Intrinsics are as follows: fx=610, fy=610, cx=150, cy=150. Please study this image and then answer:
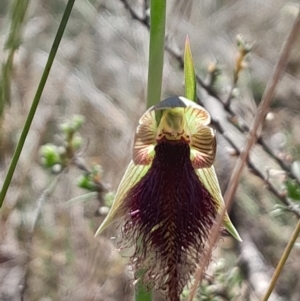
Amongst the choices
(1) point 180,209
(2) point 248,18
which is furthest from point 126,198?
(2) point 248,18

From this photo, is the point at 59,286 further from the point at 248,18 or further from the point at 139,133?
the point at 248,18

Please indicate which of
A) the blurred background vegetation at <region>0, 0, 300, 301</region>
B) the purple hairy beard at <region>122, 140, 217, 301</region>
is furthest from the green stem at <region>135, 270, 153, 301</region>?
the blurred background vegetation at <region>0, 0, 300, 301</region>

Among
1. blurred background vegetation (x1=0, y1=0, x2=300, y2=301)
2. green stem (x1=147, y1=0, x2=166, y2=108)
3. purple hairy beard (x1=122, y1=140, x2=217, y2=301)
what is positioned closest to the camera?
green stem (x1=147, y1=0, x2=166, y2=108)

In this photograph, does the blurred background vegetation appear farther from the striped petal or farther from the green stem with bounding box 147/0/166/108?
the green stem with bounding box 147/0/166/108

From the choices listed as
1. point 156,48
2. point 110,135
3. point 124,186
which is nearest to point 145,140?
point 124,186

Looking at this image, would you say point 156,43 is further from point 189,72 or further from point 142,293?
point 142,293

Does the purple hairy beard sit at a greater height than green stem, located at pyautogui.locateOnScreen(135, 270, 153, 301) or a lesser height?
greater
